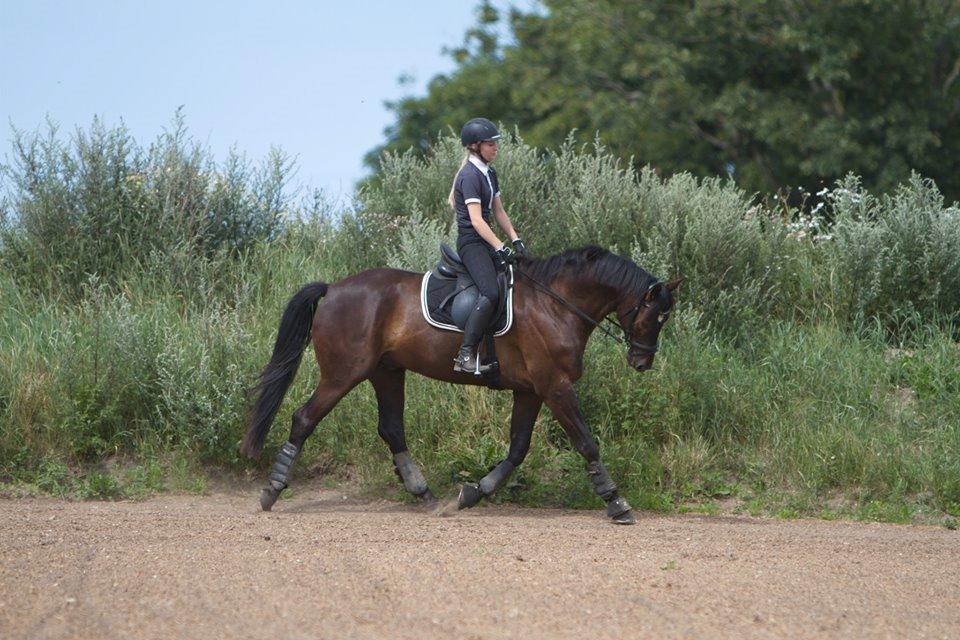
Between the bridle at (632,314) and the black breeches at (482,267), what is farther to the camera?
the bridle at (632,314)

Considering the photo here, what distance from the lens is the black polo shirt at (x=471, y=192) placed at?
9594mm

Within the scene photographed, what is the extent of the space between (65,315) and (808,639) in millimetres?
9736

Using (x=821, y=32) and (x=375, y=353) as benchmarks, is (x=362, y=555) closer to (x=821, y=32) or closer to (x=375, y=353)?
(x=375, y=353)

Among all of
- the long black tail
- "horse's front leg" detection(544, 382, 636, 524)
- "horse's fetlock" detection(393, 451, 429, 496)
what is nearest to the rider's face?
the long black tail

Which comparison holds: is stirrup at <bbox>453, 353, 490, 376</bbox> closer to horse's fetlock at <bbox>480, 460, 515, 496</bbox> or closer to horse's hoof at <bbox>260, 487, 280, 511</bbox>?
horse's fetlock at <bbox>480, 460, 515, 496</bbox>

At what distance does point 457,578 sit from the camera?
6781 mm

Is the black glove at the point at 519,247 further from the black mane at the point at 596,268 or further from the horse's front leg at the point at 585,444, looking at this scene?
the horse's front leg at the point at 585,444

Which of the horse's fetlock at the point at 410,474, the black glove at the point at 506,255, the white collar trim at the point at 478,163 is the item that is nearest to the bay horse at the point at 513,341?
the black glove at the point at 506,255

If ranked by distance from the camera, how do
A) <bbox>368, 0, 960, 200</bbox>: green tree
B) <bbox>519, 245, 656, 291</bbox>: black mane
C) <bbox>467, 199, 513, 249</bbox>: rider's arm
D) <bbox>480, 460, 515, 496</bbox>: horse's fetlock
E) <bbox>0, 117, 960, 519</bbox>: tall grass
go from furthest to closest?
<bbox>368, 0, 960, 200</bbox>: green tree
<bbox>0, 117, 960, 519</bbox>: tall grass
<bbox>480, 460, 515, 496</bbox>: horse's fetlock
<bbox>519, 245, 656, 291</bbox>: black mane
<bbox>467, 199, 513, 249</bbox>: rider's arm

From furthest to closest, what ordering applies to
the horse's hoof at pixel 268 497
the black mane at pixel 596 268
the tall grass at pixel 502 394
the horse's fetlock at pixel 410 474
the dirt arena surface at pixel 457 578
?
1. the tall grass at pixel 502 394
2. the horse's fetlock at pixel 410 474
3. the horse's hoof at pixel 268 497
4. the black mane at pixel 596 268
5. the dirt arena surface at pixel 457 578

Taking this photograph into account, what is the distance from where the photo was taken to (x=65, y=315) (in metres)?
13.1

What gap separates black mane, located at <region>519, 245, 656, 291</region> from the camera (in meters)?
9.73

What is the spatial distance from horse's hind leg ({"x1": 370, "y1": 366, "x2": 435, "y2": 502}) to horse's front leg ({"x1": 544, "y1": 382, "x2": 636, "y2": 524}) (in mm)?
1475

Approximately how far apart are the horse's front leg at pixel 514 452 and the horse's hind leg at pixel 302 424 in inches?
51.8
